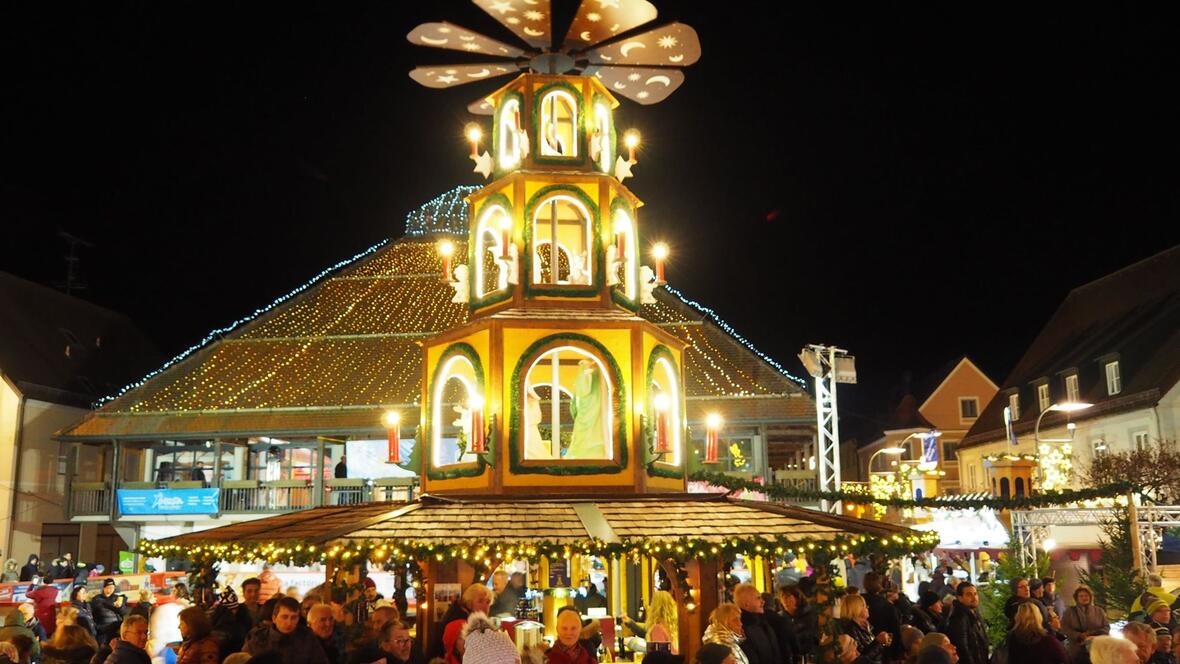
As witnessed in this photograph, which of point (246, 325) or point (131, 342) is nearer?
point (246, 325)

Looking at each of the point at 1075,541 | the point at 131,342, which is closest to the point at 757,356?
the point at 1075,541

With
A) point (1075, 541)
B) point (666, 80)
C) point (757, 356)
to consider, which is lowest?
point (1075, 541)

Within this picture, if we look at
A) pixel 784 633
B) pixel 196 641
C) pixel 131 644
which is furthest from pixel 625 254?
pixel 131 644

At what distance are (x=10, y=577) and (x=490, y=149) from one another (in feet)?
56.5

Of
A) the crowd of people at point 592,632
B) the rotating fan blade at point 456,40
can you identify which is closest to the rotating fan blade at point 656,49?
the rotating fan blade at point 456,40

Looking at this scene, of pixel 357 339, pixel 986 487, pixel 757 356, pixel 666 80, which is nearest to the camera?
pixel 666 80

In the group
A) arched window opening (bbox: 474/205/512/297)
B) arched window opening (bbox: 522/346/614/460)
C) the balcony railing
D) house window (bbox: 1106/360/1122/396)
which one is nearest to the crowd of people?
arched window opening (bbox: 522/346/614/460)

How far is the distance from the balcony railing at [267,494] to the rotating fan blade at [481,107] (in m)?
14.9

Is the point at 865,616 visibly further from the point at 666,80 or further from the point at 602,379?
the point at 666,80

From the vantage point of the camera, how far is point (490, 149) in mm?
16438

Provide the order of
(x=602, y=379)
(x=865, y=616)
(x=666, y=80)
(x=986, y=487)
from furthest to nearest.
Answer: (x=986, y=487) < (x=666, y=80) < (x=602, y=379) < (x=865, y=616)

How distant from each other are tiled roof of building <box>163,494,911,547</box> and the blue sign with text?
1761cm

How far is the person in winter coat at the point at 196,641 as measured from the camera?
7.02 metres

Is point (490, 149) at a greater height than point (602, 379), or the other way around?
point (490, 149)
